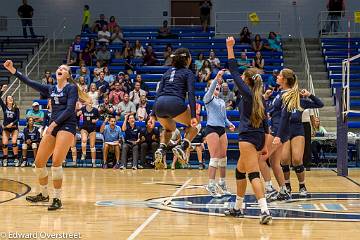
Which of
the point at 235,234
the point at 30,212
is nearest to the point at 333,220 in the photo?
the point at 235,234

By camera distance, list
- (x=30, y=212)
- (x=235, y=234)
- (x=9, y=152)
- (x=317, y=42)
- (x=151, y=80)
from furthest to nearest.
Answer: (x=317, y=42) < (x=151, y=80) < (x=9, y=152) < (x=30, y=212) < (x=235, y=234)

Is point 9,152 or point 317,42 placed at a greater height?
point 317,42

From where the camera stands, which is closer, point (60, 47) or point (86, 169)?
point (86, 169)

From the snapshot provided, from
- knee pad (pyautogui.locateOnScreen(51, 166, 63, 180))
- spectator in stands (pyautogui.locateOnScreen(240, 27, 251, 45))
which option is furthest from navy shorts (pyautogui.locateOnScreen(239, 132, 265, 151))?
spectator in stands (pyautogui.locateOnScreen(240, 27, 251, 45))

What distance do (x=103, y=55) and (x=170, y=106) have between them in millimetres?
16959

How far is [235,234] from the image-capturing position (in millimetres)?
6875

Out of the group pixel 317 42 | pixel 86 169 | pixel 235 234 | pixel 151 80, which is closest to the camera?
pixel 235 234

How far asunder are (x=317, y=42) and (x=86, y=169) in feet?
45.5

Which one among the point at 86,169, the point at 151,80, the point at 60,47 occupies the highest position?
the point at 60,47

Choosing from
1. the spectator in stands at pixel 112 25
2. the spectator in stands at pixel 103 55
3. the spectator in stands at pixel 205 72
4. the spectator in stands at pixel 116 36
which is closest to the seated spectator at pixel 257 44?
the spectator in stands at pixel 205 72

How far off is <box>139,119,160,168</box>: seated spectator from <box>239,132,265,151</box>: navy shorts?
33.2 ft

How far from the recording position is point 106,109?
1936 cm

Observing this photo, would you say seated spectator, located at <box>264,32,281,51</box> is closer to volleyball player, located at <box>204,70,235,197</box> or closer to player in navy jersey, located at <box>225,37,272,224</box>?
volleyball player, located at <box>204,70,235,197</box>

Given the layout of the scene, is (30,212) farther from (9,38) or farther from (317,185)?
(9,38)
